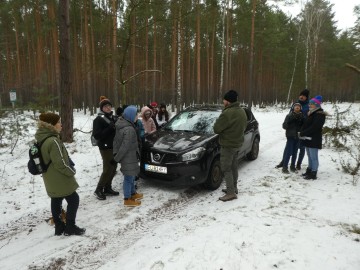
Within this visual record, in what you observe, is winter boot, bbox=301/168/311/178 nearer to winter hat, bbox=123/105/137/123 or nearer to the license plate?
the license plate

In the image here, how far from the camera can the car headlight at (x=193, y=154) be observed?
5.55 meters

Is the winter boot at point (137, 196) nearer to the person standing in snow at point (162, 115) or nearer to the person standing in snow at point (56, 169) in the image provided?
the person standing in snow at point (56, 169)

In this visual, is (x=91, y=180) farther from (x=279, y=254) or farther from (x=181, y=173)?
(x=279, y=254)

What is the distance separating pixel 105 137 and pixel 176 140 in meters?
1.56

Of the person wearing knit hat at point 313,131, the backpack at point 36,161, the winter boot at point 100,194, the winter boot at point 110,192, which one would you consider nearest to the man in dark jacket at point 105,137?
the winter boot at point 100,194

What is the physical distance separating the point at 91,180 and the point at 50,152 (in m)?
2.97

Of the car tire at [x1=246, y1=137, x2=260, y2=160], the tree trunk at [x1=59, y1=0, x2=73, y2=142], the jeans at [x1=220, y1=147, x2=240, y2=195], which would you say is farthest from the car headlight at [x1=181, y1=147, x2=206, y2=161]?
the tree trunk at [x1=59, y1=0, x2=73, y2=142]

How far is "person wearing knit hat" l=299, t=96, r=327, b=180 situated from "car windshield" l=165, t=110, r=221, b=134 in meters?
2.15

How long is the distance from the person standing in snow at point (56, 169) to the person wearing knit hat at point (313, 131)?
523 centimetres

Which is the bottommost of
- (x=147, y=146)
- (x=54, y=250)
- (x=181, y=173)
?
(x=54, y=250)

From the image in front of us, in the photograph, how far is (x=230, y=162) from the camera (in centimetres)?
536

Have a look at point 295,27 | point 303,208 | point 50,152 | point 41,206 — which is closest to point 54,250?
point 50,152

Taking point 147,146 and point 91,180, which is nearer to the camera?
point 147,146

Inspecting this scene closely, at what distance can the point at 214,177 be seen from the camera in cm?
601
